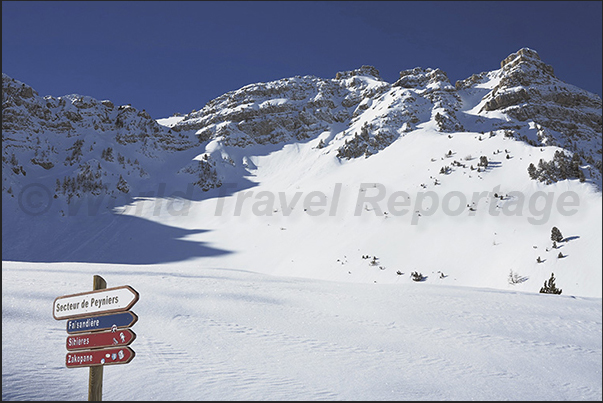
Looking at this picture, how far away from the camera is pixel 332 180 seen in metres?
40.9

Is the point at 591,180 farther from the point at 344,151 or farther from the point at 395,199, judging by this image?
the point at 344,151

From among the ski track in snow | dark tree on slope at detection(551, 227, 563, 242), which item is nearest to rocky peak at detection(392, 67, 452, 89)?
dark tree on slope at detection(551, 227, 563, 242)

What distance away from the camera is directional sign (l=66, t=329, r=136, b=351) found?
4188mm

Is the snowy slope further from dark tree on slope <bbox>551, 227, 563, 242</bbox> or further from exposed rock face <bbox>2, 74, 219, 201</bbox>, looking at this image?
dark tree on slope <bbox>551, 227, 563, 242</bbox>

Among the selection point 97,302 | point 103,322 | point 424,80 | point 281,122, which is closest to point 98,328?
point 103,322

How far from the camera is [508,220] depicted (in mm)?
22219

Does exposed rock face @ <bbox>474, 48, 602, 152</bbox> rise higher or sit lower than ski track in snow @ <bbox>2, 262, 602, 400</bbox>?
higher

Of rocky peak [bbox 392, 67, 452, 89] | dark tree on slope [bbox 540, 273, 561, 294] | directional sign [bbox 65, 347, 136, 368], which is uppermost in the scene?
rocky peak [bbox 392, 67, 452, 89]

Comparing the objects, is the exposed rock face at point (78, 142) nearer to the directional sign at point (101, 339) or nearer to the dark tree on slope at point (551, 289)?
the dark tree on slope at point (551, 289)

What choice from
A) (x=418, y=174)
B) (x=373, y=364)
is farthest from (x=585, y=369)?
(x=418, y=174)

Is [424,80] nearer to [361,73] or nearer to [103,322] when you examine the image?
[361,73]

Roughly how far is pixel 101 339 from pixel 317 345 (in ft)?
16.2

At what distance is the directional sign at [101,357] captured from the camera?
416 cm

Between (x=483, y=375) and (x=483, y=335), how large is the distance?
2.51 metres
